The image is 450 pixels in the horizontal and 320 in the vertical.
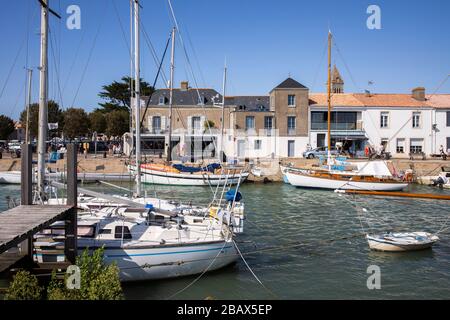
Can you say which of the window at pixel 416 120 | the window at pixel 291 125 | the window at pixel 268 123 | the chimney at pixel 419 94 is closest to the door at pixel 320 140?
the window at pixel 291 125

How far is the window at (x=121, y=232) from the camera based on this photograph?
13609 mm

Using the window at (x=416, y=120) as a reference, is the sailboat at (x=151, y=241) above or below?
below

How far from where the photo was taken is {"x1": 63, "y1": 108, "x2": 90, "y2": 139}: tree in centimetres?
5878

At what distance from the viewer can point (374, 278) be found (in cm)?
1404

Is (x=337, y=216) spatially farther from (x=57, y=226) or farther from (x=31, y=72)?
(x=31, y=72)

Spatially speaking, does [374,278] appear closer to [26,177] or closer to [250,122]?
[26,177]

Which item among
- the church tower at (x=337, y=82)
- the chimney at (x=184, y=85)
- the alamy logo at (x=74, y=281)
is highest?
the church tower at (x=337, y=82)

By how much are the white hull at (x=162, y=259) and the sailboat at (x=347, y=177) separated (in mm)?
22743

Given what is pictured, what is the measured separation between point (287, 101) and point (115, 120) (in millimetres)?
24673

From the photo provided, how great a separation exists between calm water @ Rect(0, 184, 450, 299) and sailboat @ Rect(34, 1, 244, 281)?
1.78 feet

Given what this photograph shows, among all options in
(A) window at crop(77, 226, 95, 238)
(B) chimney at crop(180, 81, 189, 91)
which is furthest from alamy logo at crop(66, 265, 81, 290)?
(B) chimney at crop(180, 81, 189, 91)

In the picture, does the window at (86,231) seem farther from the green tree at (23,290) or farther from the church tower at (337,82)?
the church tower at (337,82)

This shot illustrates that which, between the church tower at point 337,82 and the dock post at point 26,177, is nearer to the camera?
the dock post at point 26,177
